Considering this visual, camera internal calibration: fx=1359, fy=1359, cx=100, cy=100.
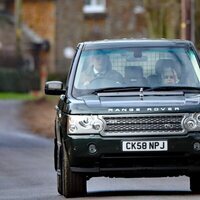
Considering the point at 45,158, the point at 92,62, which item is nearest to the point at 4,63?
the point at 45,158

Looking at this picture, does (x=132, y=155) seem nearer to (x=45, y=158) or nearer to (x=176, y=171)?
(x=176, y=171)

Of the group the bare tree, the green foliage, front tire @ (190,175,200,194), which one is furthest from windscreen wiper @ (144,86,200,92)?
the green foliage

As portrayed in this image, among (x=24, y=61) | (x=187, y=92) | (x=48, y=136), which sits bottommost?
(x=24, y=61)

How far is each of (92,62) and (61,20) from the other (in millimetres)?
58384

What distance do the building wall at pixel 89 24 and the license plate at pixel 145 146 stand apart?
193 ft

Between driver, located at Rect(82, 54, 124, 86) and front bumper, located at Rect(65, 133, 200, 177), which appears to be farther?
driver, located at Rect(82, 54, 124, 86)

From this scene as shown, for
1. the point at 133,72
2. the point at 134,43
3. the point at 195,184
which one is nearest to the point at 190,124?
the point at 195,184

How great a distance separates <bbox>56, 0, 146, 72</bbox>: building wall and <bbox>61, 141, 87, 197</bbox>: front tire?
2296 inches

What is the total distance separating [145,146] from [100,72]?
164 centimetres

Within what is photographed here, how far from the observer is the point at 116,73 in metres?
15.7

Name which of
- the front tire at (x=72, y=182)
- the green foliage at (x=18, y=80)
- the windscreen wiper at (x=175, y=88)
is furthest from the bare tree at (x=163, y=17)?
the front tire at (x=72, y=182)

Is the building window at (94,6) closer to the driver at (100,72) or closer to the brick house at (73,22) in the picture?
the brick house at (73,22)

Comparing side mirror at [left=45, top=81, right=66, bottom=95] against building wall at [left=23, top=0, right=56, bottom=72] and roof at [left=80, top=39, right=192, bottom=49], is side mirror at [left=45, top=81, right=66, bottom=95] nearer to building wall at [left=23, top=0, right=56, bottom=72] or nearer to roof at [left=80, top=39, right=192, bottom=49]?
roof at [left=80, top=39, right=192, bottom=49]

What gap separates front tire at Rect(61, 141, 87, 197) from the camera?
14938 millimetres
